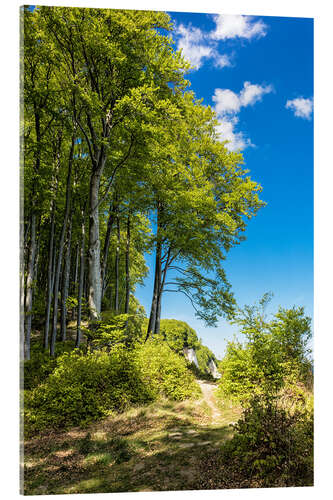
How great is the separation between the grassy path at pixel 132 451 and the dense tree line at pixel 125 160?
149cm

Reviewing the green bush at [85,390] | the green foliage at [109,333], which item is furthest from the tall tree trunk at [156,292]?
the green bush at [85,390]

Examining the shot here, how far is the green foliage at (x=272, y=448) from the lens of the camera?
2623mm

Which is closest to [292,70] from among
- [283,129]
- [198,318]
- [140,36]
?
[283,129]

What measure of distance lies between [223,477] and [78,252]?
8.41 m

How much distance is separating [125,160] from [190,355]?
4025 millimetres

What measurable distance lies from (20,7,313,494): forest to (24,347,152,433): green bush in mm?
19

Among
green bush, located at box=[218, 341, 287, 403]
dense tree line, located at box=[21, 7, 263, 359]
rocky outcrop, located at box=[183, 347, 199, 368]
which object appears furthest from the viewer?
rocky outcrop, located at box=[183, 347, 199, 368]

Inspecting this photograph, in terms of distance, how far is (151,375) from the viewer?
4625 mm

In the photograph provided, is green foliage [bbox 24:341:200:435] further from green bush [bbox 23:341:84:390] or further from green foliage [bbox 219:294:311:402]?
green foliage [bbox 219:294:311:402]

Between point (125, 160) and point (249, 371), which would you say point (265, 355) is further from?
point (125, 160)

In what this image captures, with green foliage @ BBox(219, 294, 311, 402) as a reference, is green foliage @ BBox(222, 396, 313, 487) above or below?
below

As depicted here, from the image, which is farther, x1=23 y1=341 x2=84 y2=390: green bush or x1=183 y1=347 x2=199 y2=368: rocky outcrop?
x1=183 y1=347 x2=199 y2=368: rocky outcrop

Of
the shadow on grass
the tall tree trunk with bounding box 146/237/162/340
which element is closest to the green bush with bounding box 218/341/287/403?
the shadow on grass

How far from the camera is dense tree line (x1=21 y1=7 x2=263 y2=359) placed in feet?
15.7
